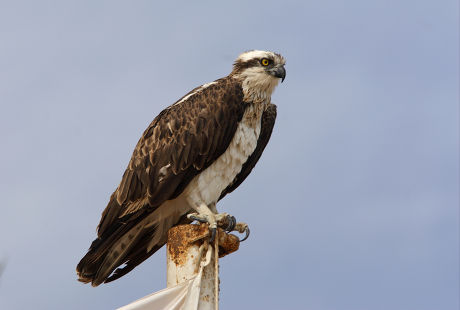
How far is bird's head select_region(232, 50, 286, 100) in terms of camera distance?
26.4 feet

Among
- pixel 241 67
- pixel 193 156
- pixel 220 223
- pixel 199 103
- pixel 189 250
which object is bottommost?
pixel 189 250

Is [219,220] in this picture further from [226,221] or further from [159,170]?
[159,170]

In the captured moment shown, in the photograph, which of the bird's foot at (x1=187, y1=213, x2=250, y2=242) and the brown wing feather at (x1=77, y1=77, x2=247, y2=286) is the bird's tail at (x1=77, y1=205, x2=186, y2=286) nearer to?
the brown wing feather at (x1=77, y1=77, x2=247, y2=286)

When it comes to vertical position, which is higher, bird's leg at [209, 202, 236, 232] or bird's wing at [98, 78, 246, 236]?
bird's wing at [98, 78, 246, 236]

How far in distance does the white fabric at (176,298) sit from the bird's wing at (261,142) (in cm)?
250

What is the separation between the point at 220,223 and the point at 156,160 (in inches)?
47.4

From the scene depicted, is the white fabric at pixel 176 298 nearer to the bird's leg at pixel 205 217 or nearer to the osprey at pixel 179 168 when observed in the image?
the bird's leg at pixel 205 217

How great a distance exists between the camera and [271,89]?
824cm

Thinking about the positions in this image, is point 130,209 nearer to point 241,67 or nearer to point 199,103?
point 199,103

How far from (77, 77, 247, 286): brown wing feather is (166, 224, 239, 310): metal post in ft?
3.79

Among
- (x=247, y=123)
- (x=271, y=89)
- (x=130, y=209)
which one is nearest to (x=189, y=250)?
(x=130, y=209)

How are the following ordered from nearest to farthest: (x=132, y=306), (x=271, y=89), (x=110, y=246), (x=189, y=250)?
(x=132, y=306), (x=189, y=250), (x=110, y=246), (x=271, y=89)

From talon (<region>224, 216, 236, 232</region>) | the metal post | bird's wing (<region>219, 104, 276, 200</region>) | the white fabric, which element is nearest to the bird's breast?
bird's wing (<region>219, 104, 276, 200</region>)

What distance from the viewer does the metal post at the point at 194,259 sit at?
6.19 metres
